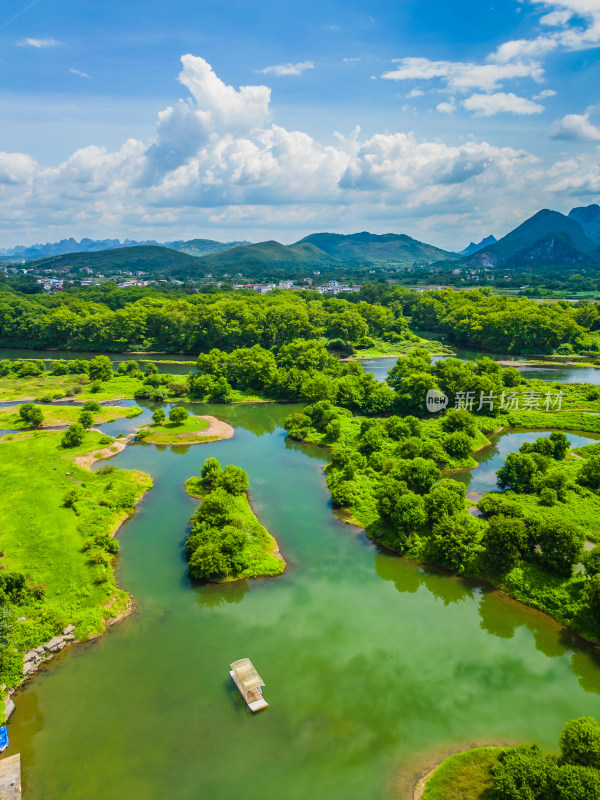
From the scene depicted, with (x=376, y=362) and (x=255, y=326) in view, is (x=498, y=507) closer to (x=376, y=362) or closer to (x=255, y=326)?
(x=376, y=362)

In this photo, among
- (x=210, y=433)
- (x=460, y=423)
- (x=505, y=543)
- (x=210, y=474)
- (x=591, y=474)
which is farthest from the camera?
(x=210, y=433)

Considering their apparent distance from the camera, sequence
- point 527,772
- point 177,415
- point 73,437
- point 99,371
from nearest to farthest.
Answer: point 527,772 → point 73,437 → point 177,415 → point 99,371

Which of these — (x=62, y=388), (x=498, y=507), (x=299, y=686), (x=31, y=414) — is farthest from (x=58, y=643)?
(x=62, y=388)

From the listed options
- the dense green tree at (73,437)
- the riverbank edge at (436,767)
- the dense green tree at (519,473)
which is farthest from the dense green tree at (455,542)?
the dense green tree at (73,437)

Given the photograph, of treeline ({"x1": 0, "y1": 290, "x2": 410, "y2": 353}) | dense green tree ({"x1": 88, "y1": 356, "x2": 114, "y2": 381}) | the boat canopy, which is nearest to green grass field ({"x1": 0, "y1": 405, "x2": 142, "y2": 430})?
dense green tree ({"x1": 88, "y1": 356, "x2": 114, "y2": 381})

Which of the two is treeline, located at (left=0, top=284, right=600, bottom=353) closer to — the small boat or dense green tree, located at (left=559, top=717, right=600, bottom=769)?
the small boat

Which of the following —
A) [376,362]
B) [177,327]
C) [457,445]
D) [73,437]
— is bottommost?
[73,437]
